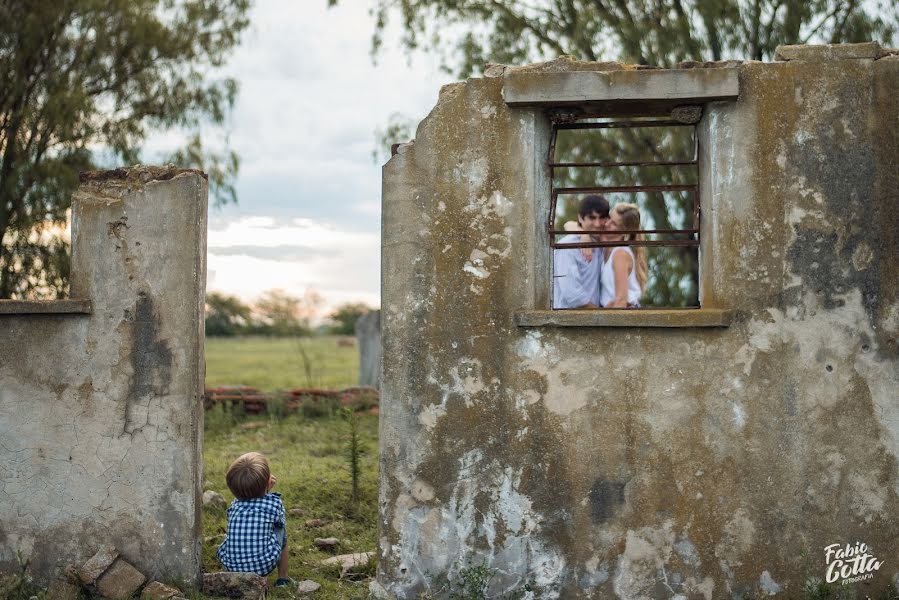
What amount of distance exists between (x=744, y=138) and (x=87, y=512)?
4101 mm

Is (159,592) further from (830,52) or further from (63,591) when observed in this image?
(830,52)

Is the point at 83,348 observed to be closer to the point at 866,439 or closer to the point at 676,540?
the point at 676,540

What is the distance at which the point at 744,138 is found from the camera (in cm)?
488

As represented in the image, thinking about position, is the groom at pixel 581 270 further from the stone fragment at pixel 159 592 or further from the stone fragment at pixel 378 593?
the stone fragment at pixel 159 592

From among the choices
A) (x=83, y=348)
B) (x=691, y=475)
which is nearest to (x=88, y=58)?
(x=83, y=348)

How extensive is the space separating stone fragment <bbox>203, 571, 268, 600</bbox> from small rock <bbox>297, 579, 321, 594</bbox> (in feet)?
0.78

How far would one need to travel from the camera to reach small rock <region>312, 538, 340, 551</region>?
6371 millimetres

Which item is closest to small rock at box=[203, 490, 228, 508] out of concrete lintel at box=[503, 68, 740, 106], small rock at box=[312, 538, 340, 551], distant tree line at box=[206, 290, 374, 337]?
small rock at box=[312, 538, 340, 551]

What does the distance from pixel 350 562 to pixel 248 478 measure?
905mm

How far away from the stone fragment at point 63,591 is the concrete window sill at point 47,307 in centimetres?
148

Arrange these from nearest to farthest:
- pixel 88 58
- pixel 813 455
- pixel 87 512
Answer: pixel 813 455, pixel 87 512, pixel 88 58

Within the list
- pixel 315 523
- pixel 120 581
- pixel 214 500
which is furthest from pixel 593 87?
pixel 214 500

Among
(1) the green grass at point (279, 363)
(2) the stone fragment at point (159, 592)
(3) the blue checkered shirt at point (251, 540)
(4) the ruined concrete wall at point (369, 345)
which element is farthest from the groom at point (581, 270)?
(1) the green grass at point (279, 363)

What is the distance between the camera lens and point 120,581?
5027 millimetres
